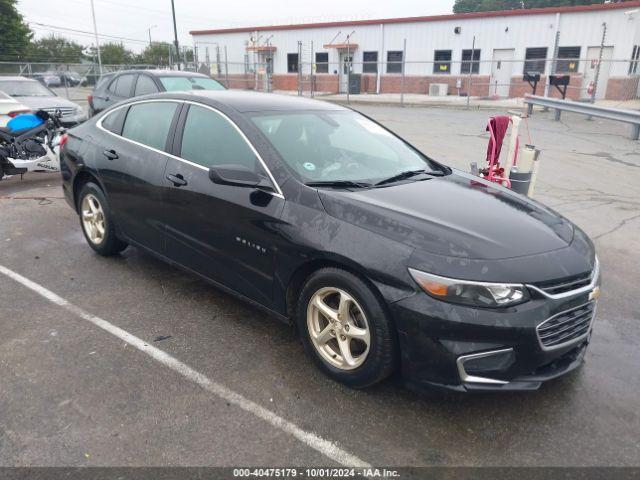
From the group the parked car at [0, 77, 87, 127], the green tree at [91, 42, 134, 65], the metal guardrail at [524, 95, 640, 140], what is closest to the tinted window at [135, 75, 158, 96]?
the parked car at [0, 77, 87, 127]

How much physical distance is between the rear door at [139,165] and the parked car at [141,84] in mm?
5560

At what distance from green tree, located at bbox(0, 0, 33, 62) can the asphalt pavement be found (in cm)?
4572

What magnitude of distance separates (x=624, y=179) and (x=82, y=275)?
8466mm

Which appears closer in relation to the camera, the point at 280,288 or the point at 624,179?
the point at 280,288

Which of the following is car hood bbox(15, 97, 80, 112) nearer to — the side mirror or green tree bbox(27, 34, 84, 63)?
A: the side mirror

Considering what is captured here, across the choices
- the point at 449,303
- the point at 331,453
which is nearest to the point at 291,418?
the point at 331,453

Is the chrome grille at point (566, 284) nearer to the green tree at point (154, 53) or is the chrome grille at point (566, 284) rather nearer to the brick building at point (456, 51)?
the brick building at point (456, 51)

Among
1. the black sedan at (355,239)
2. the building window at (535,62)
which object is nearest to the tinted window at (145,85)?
the black sedan at (355,239)

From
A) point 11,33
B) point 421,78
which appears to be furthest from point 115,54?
point 421,78

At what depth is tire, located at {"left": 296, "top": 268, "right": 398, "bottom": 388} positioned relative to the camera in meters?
2.74

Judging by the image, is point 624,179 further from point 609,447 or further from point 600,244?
point 609,447

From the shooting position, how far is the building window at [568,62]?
86.4 ft

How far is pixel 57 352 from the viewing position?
135 inches

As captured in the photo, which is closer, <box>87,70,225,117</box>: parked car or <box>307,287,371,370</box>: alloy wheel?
<box>307,287,371,370</box>: alloy wheel
